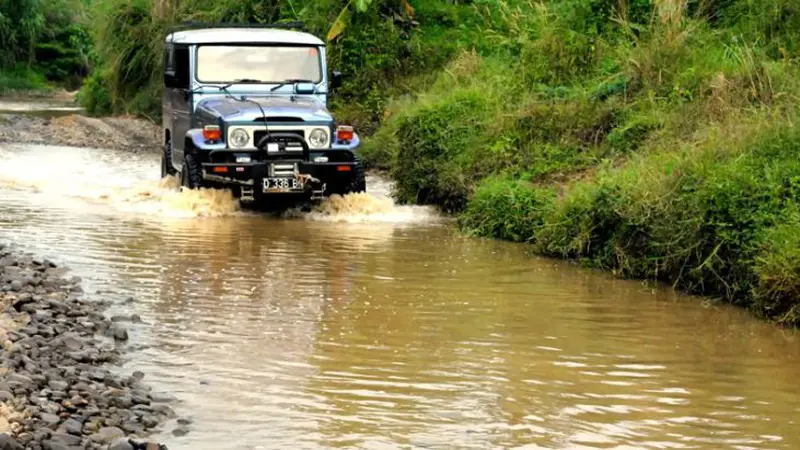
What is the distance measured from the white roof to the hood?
78 cm

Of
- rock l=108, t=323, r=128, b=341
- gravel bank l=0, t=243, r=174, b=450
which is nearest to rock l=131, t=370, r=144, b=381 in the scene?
gravel bank l=0, t=243, r=174, b=450

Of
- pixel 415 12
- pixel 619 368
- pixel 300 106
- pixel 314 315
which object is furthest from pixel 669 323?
pixel 415 12

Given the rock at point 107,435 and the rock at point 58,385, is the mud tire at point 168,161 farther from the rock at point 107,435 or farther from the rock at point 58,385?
the rock at point 107,435

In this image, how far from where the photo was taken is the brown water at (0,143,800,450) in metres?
7.05

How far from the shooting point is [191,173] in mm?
15203

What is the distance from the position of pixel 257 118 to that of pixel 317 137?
70cm

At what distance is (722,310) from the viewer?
10.5 m

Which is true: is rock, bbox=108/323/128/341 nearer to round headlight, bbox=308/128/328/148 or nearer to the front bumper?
the front bumper

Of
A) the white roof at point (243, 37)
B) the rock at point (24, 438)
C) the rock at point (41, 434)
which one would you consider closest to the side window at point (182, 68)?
the white roof at point (243, 37)

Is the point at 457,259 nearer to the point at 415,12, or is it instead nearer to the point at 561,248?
the point at 561,248

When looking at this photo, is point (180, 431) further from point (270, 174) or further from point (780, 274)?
point (270, 174)

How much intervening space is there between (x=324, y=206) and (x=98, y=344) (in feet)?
24.0

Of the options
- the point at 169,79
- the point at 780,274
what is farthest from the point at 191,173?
the point at 780,274

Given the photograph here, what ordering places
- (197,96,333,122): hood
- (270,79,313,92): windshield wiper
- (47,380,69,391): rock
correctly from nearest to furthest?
(47,380,69,391): rock < (197,96,333,122): hood < (270,79,313,92): windshield wiper
